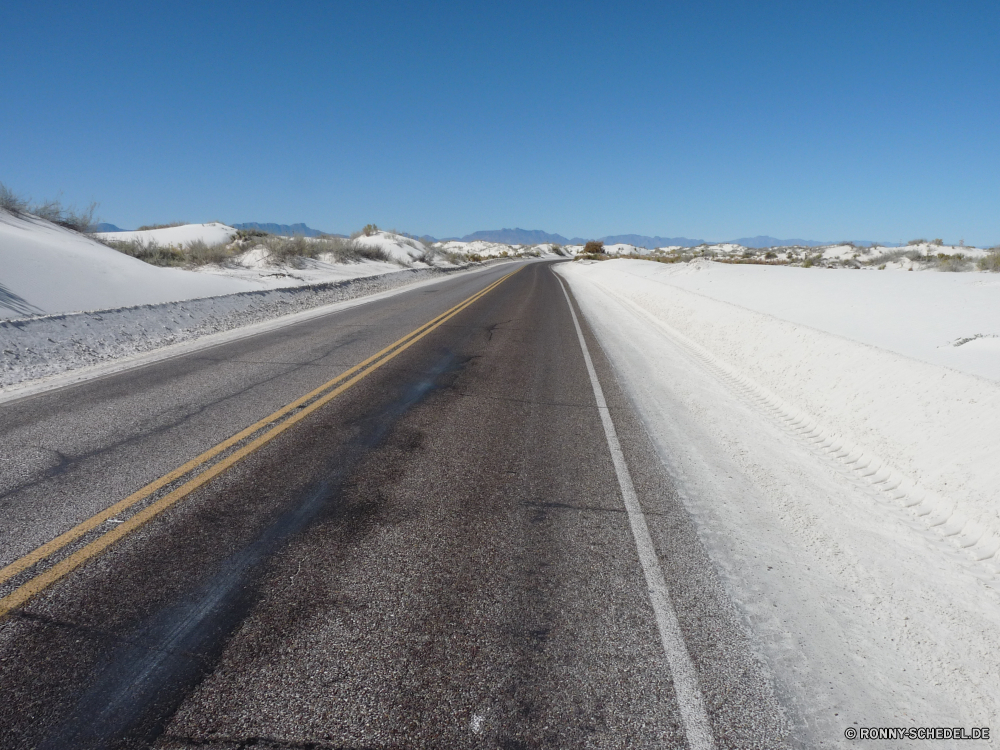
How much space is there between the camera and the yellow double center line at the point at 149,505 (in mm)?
3045

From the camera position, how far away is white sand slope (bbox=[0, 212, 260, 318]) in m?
11.2

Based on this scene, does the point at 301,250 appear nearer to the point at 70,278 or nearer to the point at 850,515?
the point at 70,278

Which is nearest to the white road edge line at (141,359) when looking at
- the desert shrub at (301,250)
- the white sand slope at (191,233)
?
the desert shrub at (301,250)

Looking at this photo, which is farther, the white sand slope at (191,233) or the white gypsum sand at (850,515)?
the white sand slope at (191,233)

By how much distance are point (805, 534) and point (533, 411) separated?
127 inches

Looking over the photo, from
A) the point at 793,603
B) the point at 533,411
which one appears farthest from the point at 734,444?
the point at 793,603

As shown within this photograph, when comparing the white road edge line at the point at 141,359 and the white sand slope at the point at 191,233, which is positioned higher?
the white sand slope at the point at 191,233

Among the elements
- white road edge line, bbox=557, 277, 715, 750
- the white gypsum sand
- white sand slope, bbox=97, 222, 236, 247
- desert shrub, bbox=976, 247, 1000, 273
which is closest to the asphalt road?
white road edge line, bbox=557, 277, 715, 750

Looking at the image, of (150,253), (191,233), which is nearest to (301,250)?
(150,253)

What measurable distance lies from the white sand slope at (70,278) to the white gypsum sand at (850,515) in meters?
12.1

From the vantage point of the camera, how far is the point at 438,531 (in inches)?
146

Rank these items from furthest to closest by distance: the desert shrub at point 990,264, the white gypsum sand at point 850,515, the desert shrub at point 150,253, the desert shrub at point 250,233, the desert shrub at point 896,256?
the desert shrub at point 250,233 → the desert shrub at point 896,256 → the desert shrub at point 990,264 → the desert shrub at point 150,253 → the white gypsum sand at point 850,515

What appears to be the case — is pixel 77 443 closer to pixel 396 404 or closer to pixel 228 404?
pixel 228 404

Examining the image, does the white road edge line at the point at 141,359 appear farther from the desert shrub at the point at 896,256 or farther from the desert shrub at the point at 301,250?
the desert shrub at the point at 896,256
